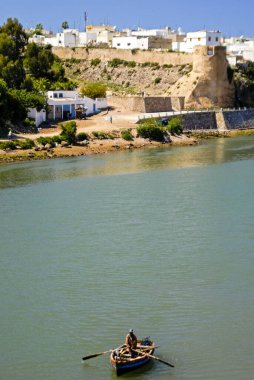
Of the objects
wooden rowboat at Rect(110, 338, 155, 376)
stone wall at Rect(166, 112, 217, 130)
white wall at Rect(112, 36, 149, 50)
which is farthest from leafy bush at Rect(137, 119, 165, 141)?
wooden rowboat at Rect(110, 338, 155, 376)

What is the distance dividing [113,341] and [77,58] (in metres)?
46.0

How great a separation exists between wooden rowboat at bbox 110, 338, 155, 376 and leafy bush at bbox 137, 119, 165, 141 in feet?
89.2

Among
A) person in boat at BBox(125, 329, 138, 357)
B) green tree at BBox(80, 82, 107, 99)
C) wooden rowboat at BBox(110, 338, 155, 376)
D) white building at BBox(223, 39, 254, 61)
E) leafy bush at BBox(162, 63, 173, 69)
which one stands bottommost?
wooden rowboat at BBox(110, 338, 155, 376)

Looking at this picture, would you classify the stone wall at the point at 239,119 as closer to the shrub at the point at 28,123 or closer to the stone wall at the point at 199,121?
the stone wall at the point at 199,121

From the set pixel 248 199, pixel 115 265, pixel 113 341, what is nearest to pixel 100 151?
pixel 248 199

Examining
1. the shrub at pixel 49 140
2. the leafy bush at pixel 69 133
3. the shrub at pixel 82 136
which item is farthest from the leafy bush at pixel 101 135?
the shrub at pixel 49 140

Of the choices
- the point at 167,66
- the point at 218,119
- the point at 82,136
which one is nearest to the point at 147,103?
the point at 218,119

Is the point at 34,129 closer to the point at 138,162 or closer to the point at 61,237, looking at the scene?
the point at 138,162

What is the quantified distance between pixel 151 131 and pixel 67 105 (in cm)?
542

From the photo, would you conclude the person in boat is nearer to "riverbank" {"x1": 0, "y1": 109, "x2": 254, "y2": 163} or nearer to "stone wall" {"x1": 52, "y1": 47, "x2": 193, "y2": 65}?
"riverbank" {"x1": 0, "y1": 109, "x2": 254, "y2": 163}

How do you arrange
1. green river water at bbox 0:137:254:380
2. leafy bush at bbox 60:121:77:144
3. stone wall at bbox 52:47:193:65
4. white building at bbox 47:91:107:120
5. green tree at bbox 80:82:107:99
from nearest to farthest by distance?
green river water at bbox 0:137:254:380, leafy bush at bbox 60:121:77:144, white building at bbox 47:91:107:120, green tree at bbox 80:82:107:99, stone wall at bbox 52:47:193:65

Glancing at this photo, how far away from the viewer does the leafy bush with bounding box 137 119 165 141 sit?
37.5 m

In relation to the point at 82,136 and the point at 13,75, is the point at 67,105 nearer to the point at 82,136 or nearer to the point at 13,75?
the point at 13,75

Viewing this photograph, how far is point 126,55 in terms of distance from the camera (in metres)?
53.6
